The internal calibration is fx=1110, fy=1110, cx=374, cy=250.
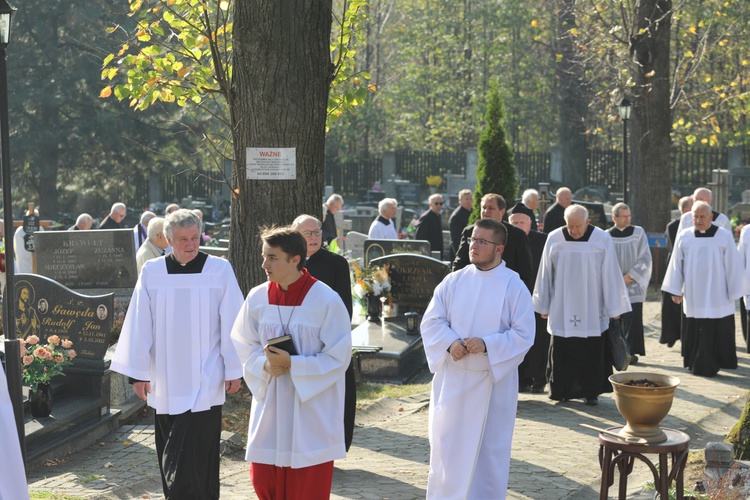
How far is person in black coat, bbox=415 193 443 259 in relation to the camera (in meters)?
19.1

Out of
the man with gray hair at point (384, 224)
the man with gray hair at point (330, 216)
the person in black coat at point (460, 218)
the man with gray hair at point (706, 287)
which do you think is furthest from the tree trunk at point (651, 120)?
the man with gray hair at point (706, 287)

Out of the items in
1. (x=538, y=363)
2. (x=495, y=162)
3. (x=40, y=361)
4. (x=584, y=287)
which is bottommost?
(x=538, y=363)

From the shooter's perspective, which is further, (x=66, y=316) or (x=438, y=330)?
(x=66, y=316)

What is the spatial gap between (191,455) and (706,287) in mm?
7874

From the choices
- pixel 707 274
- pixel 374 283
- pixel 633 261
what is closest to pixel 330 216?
pixel 374 283

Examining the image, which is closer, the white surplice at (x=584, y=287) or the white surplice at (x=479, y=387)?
the white surplice at (x=479, y=387)

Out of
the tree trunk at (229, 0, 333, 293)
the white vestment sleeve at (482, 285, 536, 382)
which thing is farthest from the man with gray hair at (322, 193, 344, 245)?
the white vestment sleeve at (482, 285, 536, 382)

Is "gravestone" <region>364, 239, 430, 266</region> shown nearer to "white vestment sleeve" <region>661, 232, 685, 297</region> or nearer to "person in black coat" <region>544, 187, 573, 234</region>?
"person in black coat" <region>544, 187, 573, 234</region>

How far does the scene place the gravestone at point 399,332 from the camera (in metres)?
12.2

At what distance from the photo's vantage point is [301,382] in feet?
18.9

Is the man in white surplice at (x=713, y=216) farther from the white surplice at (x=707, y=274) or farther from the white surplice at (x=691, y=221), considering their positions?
the white surplice at (x=707, y=274)

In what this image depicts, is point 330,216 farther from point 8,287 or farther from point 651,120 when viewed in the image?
point 8,287

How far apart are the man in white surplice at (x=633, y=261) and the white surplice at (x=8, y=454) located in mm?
9345

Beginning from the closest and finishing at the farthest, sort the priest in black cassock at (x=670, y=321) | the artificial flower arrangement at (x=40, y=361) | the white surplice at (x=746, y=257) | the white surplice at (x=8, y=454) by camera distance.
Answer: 1. the white surplice at (x=8, y=454)
2. the artificial flower arrangement at (x=40, y=361)
3. the white surplice at (x=746, y=257)
4. the priest in black cassock at (x=670, y=321)
